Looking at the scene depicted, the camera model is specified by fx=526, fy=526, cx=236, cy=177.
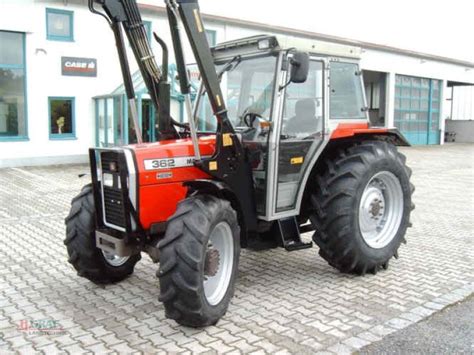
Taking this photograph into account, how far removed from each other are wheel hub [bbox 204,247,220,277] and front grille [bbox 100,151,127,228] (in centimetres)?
77

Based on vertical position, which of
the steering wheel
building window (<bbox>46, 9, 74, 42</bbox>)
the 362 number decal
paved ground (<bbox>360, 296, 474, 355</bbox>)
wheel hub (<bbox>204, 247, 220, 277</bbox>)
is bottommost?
paved ground (<bbox>360, 296, 474, 355</bbox>)

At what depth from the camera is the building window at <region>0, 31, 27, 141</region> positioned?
1555cm

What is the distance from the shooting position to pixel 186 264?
3.85 metres

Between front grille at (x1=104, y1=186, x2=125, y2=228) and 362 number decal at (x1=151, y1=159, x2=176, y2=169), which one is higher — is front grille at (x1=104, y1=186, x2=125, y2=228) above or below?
below

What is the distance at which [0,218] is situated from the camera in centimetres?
843

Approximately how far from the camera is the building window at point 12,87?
612 inches

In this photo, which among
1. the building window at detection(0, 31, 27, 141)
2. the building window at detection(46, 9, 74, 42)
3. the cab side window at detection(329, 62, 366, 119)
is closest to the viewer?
the cab side window at detection(329, 62, 366, 119)

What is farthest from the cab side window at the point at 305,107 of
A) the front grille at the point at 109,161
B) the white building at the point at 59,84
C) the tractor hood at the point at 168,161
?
the white building at the point at 59,84

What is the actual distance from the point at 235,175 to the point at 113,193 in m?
A: 1.07

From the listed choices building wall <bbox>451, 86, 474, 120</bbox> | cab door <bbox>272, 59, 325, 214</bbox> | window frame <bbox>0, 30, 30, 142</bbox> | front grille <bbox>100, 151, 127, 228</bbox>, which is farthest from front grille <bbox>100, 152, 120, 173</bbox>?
building wall <bbox>451, 86, 474, 120</bbox>

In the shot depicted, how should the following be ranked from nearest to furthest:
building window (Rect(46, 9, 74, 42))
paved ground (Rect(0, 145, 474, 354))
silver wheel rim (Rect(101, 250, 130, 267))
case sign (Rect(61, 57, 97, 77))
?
paved ground (Rect(0, 145, 474, 354)), silver wheel rim (Rect(101, 250, 130, 267)), building window (Rect(46, 9, 74, 42)), case sign (Rect(61, 57, 97, 77))

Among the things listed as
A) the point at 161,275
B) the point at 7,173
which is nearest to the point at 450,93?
the point at 7,173

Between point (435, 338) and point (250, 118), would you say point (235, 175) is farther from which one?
point (435, 338)

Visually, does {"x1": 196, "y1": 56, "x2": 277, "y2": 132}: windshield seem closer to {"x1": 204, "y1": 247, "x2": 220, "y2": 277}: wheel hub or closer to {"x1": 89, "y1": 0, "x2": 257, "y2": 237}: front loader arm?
{"x1": 89, "y1": 0, "x2": 257, "y2": 237}: front loader arm
